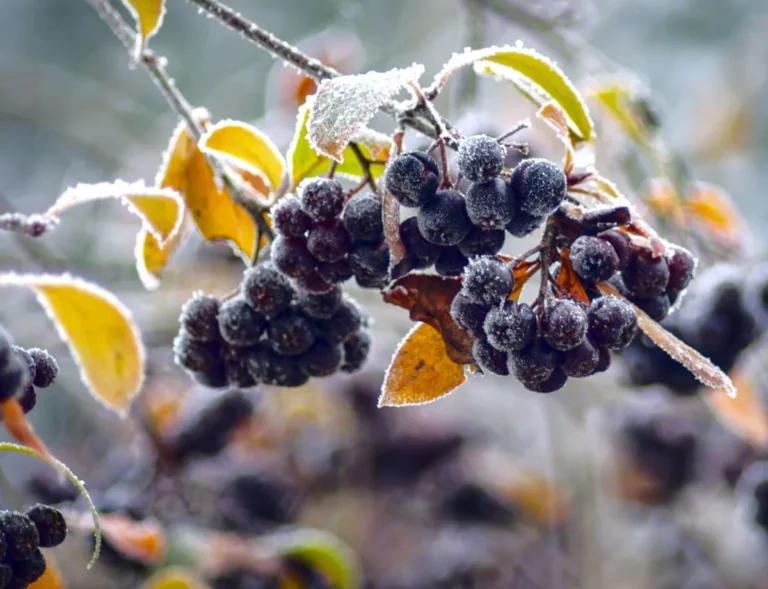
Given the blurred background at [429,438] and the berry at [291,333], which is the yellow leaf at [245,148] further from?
the blurred background at [429,438]

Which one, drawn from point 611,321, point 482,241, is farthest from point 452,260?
point 611,321

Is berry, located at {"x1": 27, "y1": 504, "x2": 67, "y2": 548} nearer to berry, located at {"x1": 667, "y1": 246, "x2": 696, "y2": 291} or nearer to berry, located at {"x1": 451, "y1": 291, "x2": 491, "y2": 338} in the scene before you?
berry, located at {"x1": 451, "y1": 291, "x2": 491, "y2": 338}

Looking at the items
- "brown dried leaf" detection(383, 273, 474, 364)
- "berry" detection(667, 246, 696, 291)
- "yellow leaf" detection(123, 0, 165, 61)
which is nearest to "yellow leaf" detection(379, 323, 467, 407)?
"brown dried leaf" detection(383, 273, 474, 364)

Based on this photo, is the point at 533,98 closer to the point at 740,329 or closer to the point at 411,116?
the point at 411,116

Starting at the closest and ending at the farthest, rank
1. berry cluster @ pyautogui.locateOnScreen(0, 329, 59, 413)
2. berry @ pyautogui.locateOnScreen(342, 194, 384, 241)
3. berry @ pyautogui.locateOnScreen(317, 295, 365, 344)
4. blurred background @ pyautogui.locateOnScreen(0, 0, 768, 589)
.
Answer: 1. berry cluster @ pyautogui.locateOnScreen(0, 329, 59, 413)
2. berry @ pyautogui.locateOnScreen(342, 194, 384, 241)
3. berry @ pyautogui.locateOnScreen(317, 295, 365, 344)
4. blurred background @ pyautogui.locateOnScreen(0, 0, 768, 589)

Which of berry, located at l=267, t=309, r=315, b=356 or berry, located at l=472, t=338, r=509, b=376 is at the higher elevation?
berry, located at l=472, t=338, r=509, b=376

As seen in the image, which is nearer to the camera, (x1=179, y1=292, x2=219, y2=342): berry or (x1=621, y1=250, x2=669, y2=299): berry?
(x1=621, y1=250, x2=669, y2=299): berry

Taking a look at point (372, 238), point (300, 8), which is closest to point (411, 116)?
point (372, 238)
